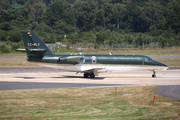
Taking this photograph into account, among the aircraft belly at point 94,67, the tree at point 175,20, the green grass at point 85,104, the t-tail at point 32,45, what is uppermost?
the tree at point 175,20

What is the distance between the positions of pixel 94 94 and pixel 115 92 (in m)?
1.94

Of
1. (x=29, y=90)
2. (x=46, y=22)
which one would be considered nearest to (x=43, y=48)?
(x=29, y=90)

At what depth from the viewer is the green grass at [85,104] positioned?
49.5ft

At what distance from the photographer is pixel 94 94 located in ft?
69.6

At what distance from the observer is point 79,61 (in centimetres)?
3097

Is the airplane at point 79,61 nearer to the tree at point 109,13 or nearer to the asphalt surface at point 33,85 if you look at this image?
the asphalt surface at point 33,85

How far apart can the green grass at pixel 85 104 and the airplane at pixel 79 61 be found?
768cm

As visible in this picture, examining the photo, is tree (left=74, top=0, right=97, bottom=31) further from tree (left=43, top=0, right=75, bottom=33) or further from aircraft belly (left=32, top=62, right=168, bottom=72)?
aircraft belly (left=32, top=62, right=168, bottom=72)

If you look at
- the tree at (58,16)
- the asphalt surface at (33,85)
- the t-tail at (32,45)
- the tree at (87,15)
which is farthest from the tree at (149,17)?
the asphalt surface at (33,85)

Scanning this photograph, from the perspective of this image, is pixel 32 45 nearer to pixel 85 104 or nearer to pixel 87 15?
pixel 85 104

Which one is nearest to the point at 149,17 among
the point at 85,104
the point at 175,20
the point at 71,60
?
the point at 175,20

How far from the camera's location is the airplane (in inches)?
1179

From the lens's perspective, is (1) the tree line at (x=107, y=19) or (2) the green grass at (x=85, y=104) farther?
(1) the tree line at (x=107, y=19)

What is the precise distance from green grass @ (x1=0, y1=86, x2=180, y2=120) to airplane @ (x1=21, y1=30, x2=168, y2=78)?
768cm
